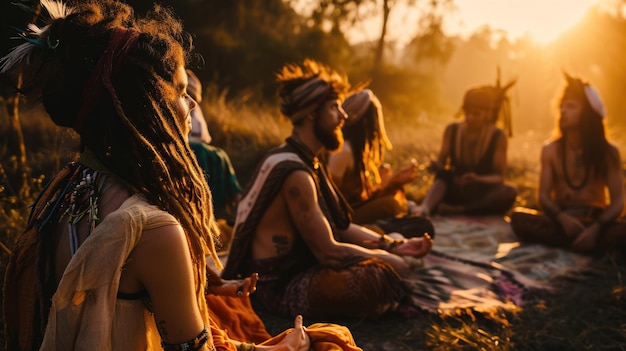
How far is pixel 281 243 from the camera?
3811 mm

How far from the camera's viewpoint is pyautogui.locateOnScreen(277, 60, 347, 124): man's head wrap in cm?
393

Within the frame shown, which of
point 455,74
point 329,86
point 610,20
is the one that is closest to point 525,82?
point 455,74

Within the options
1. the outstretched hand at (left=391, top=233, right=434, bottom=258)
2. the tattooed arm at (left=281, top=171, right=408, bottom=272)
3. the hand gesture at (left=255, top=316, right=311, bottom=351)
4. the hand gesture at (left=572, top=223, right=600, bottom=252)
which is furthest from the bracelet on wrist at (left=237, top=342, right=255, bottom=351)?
the hand gesture at (left=572, top=223, right=600, bottom=252)

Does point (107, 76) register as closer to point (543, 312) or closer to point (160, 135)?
point (160, 135)

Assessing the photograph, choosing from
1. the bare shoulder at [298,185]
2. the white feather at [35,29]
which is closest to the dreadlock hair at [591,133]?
the bare shoulder at [298,185]

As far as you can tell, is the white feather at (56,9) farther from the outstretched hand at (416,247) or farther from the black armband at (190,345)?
the outstretched hand at (416,247)

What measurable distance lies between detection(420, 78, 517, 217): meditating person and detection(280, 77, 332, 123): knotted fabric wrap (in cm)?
345

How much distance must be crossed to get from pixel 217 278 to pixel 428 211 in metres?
4.77

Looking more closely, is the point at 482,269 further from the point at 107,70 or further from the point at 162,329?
the point at 107,70

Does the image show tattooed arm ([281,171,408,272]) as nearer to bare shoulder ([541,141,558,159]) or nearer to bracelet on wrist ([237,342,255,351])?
bracelet on wrist ([237,342,255,351])

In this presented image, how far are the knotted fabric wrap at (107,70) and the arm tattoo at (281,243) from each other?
7.51 feet

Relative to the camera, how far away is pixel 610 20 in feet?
81.7

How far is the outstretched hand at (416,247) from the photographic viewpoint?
3.92m

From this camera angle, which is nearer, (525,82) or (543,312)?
(543,312)
